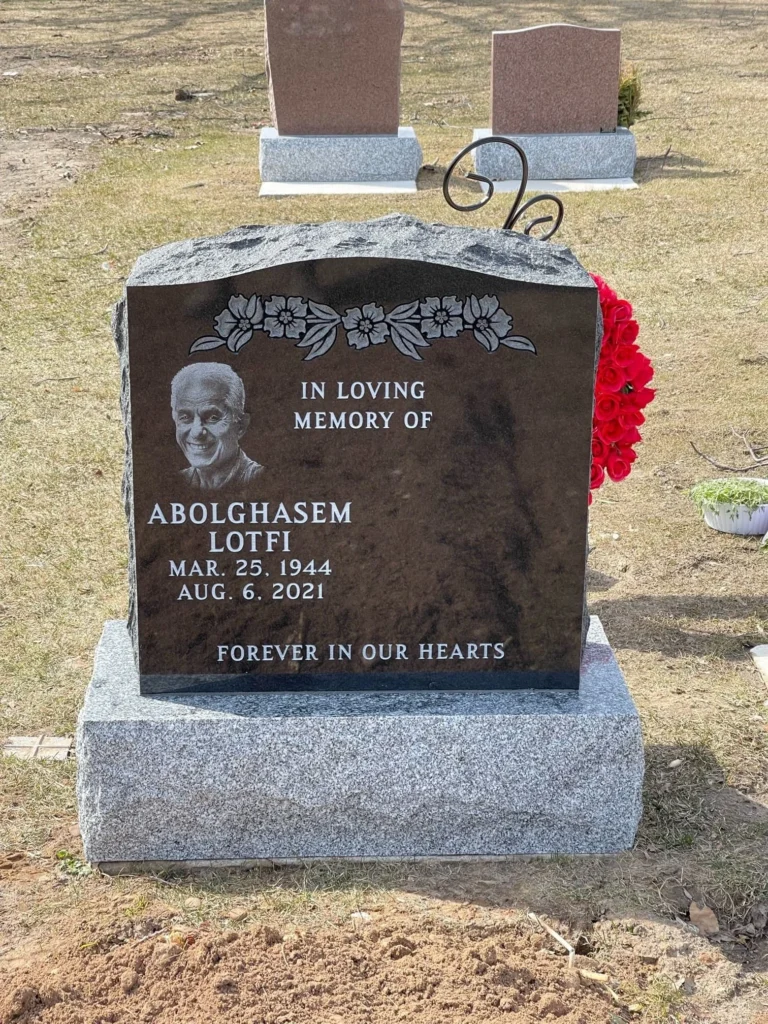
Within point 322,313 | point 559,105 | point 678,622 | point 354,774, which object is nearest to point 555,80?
point 559,105

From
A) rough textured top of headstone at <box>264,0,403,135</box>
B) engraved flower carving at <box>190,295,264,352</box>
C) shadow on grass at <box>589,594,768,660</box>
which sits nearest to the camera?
engraved flower carving at <box>190,295,264,352</box>

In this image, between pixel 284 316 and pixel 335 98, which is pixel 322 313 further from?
pixel 335 98

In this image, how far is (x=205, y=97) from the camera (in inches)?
650

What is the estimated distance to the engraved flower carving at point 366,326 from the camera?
319cm

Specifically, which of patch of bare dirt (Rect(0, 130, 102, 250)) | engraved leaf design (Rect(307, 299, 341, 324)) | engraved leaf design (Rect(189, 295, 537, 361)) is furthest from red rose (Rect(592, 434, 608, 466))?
patch of bare dirt (Rect(0, 130, 102, 250))

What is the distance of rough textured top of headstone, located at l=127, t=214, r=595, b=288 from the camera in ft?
10.5

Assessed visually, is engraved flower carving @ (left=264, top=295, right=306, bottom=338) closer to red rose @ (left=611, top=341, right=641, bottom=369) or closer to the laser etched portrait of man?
the laser etched portrait of man

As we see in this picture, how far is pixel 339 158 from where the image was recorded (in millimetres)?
11852

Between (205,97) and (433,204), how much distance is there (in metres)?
6.75

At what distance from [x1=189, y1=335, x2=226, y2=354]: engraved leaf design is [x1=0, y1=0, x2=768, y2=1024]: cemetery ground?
1372mm

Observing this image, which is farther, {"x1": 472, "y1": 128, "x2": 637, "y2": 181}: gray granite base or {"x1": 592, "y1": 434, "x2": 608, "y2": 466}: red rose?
{"x1": 472, "y1": 128, "x2": 637, "y2": 181}: gray granite base

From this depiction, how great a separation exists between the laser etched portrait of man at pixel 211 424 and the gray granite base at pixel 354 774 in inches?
23.9

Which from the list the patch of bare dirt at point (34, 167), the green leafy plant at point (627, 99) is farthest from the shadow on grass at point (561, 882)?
the green leafy plant at point (627, 99)

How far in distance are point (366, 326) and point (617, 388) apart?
118 cm
